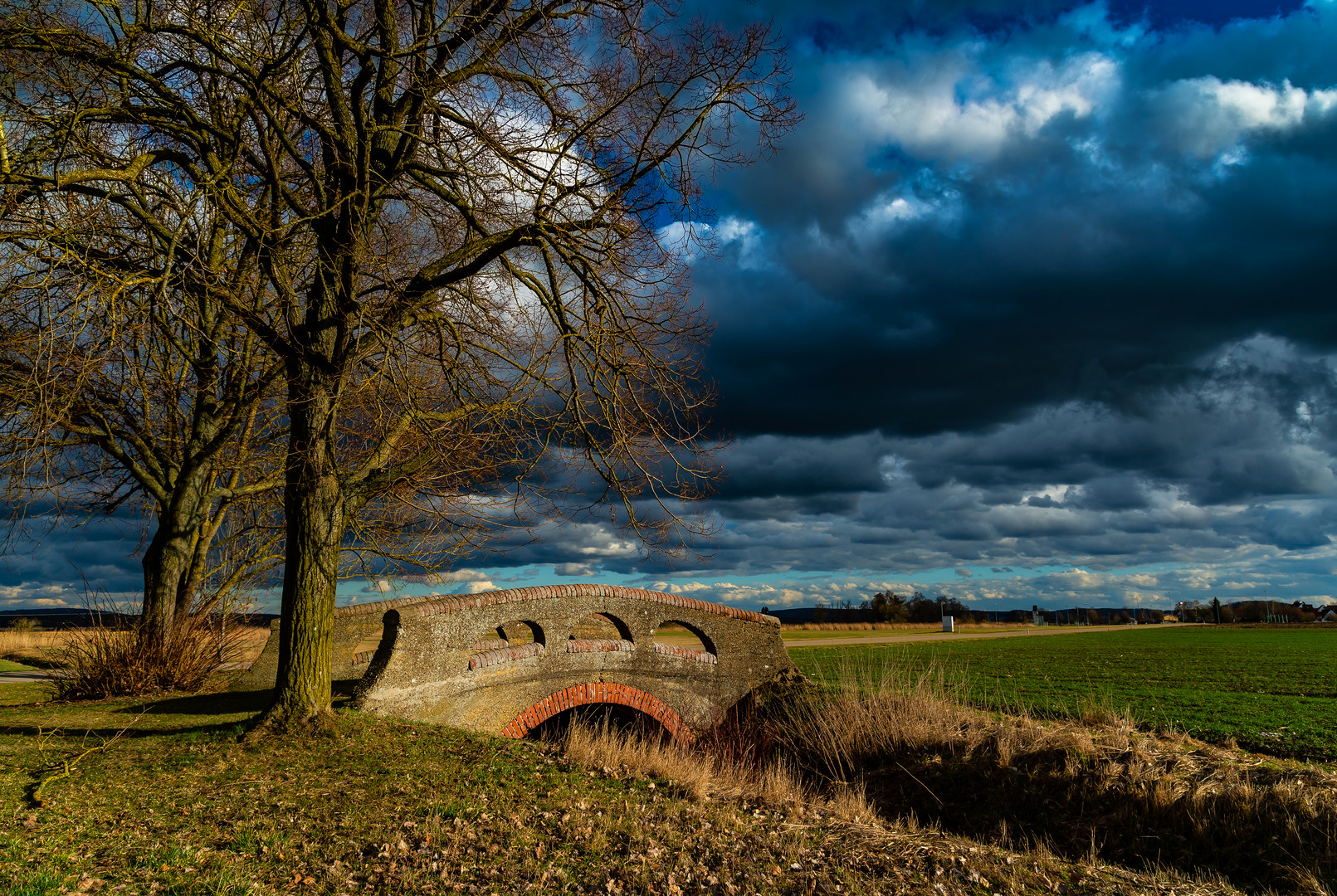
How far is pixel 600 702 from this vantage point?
1187cm

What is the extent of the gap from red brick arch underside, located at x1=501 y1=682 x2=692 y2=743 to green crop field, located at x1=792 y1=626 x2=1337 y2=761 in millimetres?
3205

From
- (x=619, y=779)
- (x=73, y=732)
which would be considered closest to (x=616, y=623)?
(x=619, y=779)

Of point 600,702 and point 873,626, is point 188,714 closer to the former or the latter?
point 600,702

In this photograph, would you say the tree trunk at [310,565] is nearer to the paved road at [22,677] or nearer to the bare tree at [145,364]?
the bare tree at [145,364]

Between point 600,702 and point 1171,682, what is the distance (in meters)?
12.7

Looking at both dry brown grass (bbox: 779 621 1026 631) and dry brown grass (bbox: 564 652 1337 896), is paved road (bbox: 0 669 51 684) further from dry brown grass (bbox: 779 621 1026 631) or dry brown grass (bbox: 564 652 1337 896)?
dry brown grass (bbox: 779 621 1026 631)

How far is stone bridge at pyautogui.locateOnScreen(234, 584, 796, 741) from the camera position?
982 cm

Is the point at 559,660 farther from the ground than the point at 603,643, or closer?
closer

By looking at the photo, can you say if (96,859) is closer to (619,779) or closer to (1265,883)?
(619,779)

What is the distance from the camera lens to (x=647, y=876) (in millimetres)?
5336

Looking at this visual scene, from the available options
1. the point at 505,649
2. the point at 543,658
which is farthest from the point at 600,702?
the point at 505,649

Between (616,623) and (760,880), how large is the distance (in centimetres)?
730

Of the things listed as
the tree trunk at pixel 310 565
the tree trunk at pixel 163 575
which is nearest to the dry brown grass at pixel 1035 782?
the tree trunk at pixel 310 565

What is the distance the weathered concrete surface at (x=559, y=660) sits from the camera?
385 inches
